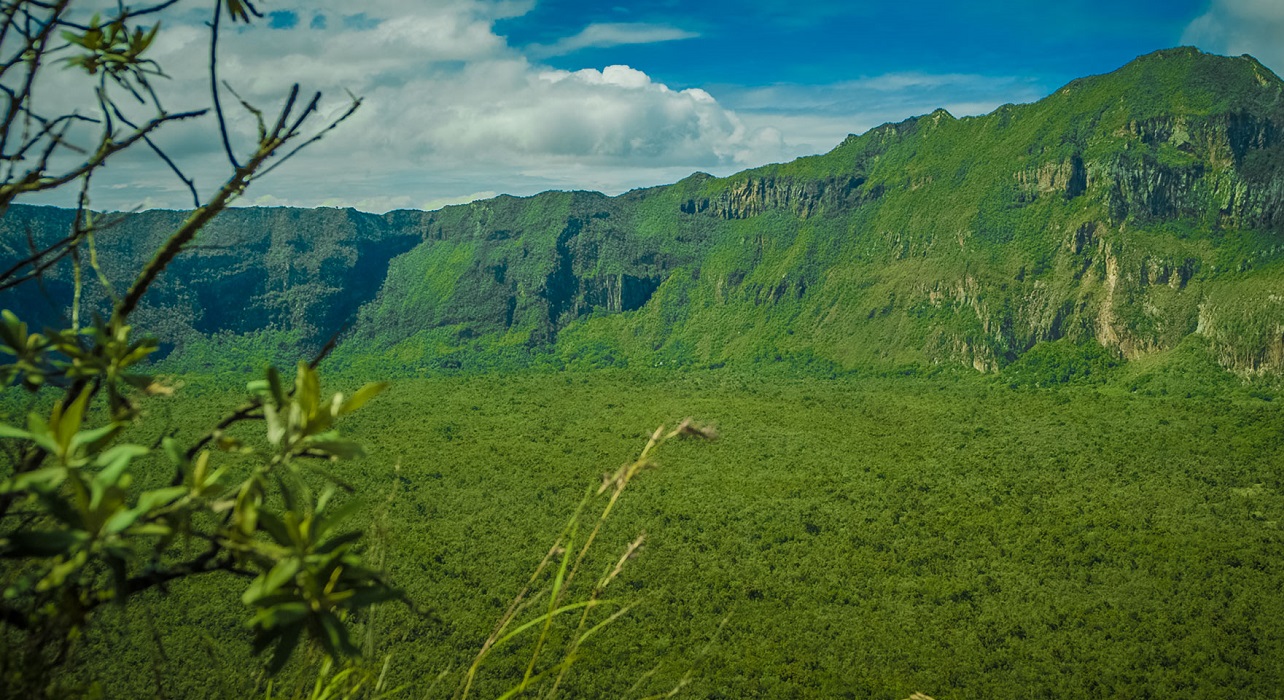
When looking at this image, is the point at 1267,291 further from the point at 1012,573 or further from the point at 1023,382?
the point at 1012,573

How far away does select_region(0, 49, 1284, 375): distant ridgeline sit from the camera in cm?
6669

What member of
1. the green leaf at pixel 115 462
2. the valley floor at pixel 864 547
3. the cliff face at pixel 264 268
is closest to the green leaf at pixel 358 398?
the green leaf at pixel 115 462

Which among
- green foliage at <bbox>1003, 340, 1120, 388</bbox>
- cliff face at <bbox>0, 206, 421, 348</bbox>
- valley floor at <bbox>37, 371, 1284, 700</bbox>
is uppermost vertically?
cliff face at <bbox>0, 206, 421, 348</bbox>

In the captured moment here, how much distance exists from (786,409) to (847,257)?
4289 centimetres

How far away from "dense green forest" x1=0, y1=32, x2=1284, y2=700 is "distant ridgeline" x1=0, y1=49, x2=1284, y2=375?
0.42 m

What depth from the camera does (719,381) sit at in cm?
6988

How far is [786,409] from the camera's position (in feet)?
180

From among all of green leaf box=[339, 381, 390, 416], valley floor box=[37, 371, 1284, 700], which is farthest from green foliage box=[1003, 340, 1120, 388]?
green leaf box=[339, 381, 390, 416]

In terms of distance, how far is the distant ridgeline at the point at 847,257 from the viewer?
6669cm

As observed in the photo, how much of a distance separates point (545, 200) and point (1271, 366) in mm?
85695

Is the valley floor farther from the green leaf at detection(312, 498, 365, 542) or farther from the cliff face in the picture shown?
the cliff face

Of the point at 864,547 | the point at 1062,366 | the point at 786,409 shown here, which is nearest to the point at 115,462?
the point at 864,547

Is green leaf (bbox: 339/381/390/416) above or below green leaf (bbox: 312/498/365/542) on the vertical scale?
above

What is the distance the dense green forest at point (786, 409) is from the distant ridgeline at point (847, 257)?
0.42 meters
